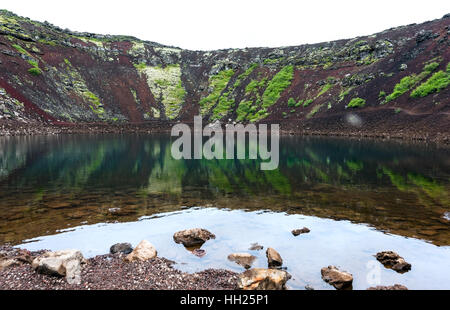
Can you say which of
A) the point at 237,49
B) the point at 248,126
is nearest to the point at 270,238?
the point at 248,126

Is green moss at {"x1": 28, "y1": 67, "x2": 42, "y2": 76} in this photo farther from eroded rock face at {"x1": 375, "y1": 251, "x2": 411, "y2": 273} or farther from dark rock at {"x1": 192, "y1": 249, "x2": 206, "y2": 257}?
eroded rock face at {"x1": 375, "y1": 251, "x2": 411, "y2": 273}

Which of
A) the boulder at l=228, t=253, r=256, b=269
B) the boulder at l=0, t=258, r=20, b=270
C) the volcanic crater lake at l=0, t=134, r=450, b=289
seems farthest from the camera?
the volcanic crater lake at l=0, t=134, r=450, b=289

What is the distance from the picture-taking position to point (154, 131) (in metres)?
112

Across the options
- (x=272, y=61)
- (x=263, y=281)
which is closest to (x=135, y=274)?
(x=263, y=281)

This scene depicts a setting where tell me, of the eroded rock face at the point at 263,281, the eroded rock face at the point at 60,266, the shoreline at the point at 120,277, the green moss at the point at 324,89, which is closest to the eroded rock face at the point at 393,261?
the eroded rock face at the point at 263,281

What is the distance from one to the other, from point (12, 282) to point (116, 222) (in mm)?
7291

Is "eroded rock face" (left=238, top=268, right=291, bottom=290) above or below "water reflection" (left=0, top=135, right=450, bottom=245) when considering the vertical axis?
below

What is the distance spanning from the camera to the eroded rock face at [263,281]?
9.91 metres

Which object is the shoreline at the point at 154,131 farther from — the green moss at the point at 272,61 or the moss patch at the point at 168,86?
the green moss at the point at 272,61

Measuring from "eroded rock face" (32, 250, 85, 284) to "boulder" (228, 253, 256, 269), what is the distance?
5.83 meters

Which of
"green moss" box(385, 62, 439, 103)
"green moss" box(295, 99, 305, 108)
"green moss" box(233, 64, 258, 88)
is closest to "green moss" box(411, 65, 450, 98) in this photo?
"green moss" box(385, 62, 439, 103)

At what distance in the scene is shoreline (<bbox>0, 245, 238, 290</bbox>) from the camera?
995 centimetres

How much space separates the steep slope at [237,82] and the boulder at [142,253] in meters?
66.1

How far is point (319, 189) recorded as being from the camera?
25531 mm
